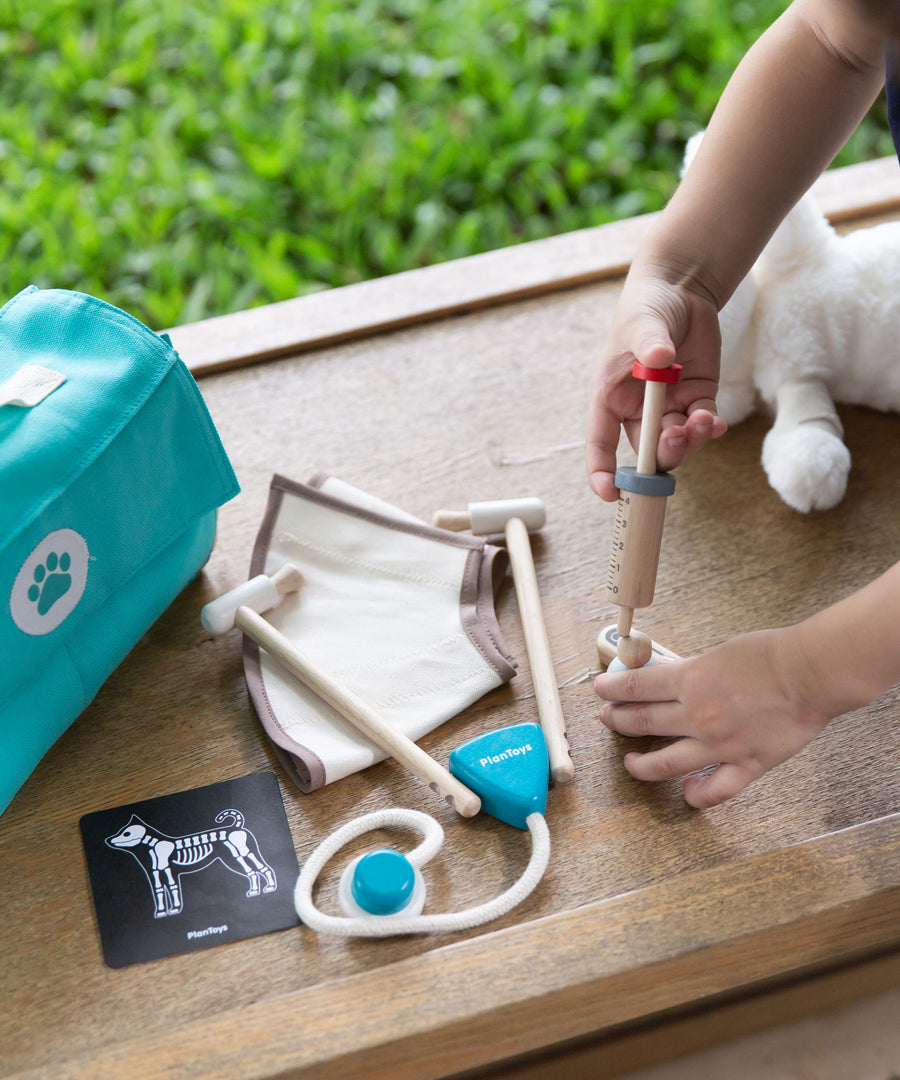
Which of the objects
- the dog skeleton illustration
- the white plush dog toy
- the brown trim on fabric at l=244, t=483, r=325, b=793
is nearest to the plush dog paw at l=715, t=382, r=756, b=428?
the white plush dog toy

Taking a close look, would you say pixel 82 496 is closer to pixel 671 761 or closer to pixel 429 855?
pixel 429 855

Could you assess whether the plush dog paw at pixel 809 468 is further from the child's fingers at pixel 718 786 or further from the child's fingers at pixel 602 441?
the child's fingers at pixel 718 786

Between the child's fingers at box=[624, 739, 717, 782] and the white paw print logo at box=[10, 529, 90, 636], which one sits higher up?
the white paw print logo at box=[10, 529, 90, 636]

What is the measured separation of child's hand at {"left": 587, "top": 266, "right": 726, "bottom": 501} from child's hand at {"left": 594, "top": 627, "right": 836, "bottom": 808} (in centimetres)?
16

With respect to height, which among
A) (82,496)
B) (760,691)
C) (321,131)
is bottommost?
(321,131)

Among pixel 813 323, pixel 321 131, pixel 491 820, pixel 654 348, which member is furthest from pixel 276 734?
pixel 321 131

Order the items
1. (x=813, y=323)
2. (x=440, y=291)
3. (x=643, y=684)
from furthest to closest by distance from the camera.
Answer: (x=440, y=291), (x=813, y=323), (x=643, y=684)

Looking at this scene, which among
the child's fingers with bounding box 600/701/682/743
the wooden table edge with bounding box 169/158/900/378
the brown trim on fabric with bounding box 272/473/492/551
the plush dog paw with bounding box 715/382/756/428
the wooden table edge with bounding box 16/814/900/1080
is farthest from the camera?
the wooden table edge with bounding box 169/158/900/378

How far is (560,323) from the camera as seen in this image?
1.12 m

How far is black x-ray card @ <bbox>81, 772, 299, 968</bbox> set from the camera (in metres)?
0.68

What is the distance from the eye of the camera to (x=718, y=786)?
0.70 m

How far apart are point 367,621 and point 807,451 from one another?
1.34 ft

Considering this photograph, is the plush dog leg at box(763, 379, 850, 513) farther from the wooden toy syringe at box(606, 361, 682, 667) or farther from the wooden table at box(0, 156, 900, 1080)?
the wooden toy syringe at box(606, 361, 682, 667)

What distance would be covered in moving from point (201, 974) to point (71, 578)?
0.28 m
